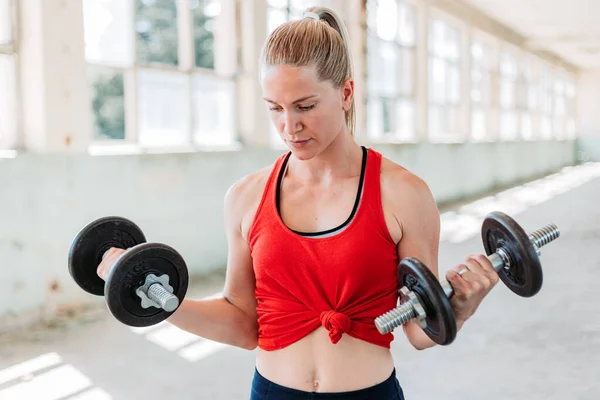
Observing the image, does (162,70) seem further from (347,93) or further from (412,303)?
(412,303)

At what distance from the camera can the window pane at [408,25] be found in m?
7.85

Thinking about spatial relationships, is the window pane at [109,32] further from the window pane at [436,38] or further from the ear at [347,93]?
the window pane at [436,38]

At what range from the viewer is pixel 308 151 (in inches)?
40.8

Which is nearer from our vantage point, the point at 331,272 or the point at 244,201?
the point at 331,272

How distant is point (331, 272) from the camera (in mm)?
1000

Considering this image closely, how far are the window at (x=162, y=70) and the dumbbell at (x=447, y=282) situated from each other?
3.05m

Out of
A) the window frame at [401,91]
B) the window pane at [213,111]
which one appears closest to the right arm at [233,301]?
the window pane at [213,111]

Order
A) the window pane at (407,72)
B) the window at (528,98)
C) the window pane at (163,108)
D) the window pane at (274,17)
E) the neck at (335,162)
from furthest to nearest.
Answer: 1. the window at (528,98)
2. the window pane at (407,72)
3. the window pane at (274,17)
4. the window pane at (163,108)
5. the neck at (335,162)

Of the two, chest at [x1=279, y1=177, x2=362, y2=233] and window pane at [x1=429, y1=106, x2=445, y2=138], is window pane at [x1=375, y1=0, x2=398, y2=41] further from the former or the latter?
chest at [x1=279, y1=177, x2=362, y2=233]

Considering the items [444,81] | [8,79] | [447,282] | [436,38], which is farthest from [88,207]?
[444,81]

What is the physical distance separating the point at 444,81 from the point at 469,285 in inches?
337

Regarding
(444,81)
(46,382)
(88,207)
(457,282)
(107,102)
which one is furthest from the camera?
(444,81)

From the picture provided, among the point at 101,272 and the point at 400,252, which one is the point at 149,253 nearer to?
the point at 101,272

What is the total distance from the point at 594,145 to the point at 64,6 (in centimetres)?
1686
